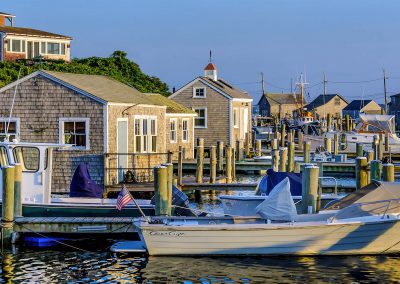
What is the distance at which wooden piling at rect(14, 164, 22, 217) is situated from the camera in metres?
23.3

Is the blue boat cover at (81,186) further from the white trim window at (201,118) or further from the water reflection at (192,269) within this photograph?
the white trim window at (201,118)

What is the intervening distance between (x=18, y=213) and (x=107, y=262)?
340 cm

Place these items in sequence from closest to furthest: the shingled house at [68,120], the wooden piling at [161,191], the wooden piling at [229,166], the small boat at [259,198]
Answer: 1. the wooden piling at [161,191]
2. the small boat at [259,198]
3. the shingled house at [68,120]
4. the wooden piling at [229,166]

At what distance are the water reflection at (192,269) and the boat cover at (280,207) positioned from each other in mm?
1131

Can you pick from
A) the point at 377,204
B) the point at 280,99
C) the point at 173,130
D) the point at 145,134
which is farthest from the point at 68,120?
the point at 280,99

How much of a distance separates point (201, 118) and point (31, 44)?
30365 millimetres

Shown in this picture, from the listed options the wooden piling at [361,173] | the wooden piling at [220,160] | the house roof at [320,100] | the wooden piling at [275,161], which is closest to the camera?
the wooden piling at [361,173]

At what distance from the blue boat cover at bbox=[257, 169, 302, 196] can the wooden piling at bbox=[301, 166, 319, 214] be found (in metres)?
3.08

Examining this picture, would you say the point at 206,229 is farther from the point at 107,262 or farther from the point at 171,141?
the point at 171,141

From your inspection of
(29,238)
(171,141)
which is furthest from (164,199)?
(171,141)

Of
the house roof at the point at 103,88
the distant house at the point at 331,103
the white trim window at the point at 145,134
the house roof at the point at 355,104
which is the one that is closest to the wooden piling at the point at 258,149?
the house roof at the point at 103,88

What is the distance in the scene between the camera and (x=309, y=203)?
77.5 feet

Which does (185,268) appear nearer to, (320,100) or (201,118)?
(201,118)

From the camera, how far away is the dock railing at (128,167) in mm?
32375
